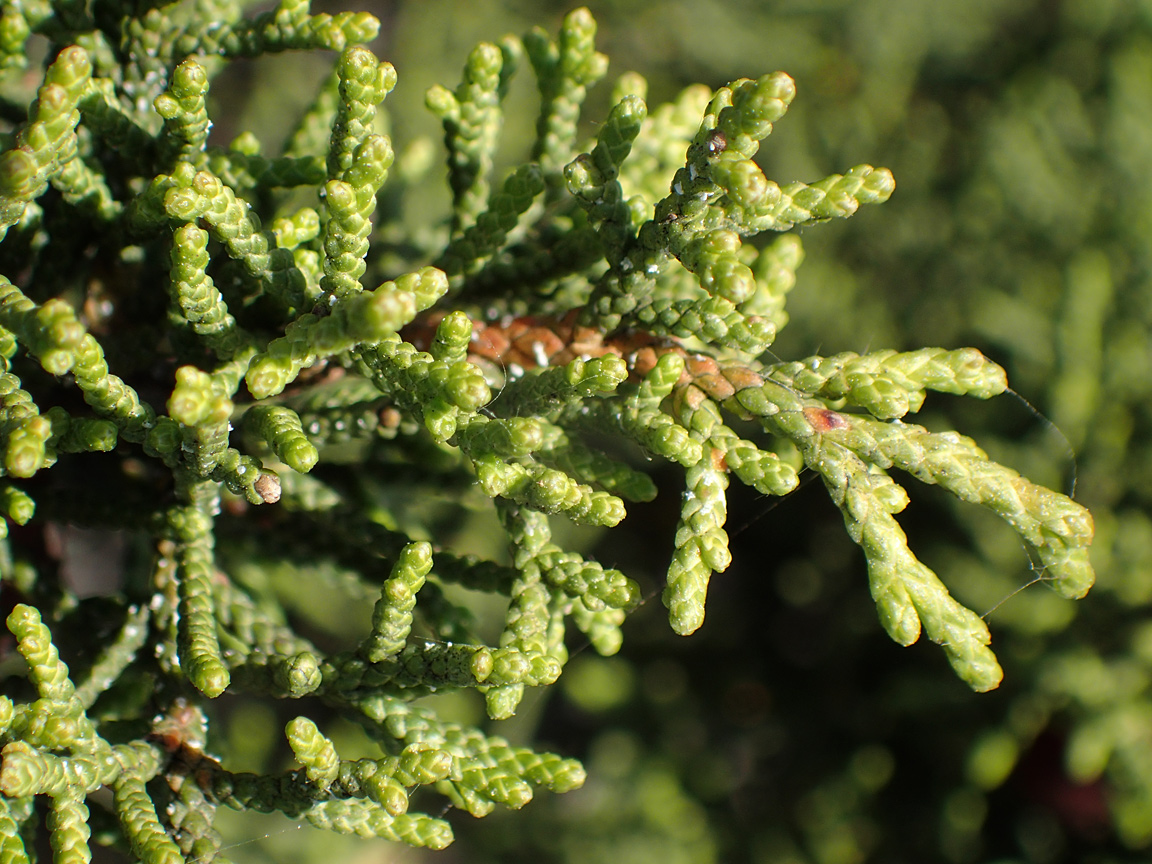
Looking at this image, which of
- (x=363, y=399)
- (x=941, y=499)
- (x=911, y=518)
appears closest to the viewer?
(x=363, y=399)

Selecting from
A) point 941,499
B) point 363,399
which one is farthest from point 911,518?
point 363,399

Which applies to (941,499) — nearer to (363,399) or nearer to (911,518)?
(911,518)

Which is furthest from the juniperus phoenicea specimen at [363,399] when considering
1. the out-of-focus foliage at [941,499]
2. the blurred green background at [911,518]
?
the out-of-focus foliage at [941,499]

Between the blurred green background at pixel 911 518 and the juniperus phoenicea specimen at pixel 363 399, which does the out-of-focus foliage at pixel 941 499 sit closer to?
the blurred green background at pixel 911 518

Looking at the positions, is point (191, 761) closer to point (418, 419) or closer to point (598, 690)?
point (418, 419)

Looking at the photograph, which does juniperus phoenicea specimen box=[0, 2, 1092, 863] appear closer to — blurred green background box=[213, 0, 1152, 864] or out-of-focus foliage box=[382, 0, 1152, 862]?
blurred green background box=[213, 0, 1152, 864]

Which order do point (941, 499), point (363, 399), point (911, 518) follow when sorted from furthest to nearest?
point (911, 518) → point (941, 499) → point (363, 399)

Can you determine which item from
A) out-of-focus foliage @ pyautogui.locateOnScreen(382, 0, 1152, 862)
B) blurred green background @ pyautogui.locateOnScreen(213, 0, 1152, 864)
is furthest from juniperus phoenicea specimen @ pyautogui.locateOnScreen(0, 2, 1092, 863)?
out-of-focus foliage @ pyautogui.locateOnScreen(382, 0, 1152, 862)
